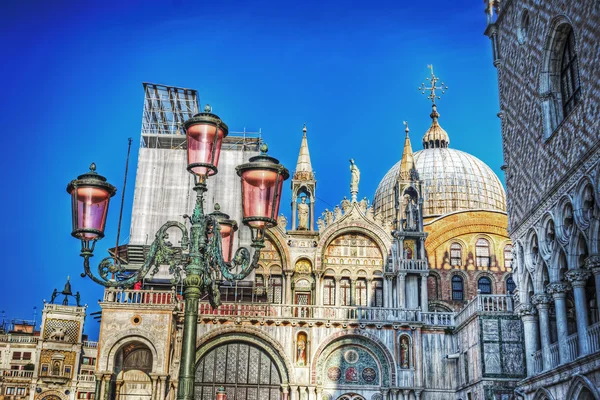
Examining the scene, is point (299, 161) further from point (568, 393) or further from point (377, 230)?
point (568, 393)

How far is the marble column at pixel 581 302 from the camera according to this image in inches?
637

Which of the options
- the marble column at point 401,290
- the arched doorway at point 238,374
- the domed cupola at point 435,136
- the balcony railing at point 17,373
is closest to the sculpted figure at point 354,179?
the marble column at point 401,290

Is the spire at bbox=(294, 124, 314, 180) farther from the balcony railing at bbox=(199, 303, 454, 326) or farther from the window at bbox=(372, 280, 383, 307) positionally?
the balcony railing at bbox=(199, 303, 454, 326)

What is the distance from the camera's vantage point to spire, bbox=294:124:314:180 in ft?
104

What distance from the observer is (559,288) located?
17.9 meters

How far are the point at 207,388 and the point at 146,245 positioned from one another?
23.5 feet

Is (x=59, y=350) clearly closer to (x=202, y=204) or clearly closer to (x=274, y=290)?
(x=274, y=290)

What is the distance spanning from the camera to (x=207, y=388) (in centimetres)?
2612

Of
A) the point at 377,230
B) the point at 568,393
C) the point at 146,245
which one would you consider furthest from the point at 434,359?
the point at 146,245

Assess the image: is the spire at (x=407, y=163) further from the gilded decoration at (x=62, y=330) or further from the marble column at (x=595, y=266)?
the gilded decoration at (x=62, y=330)

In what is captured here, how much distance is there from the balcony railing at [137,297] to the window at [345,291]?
769 cm

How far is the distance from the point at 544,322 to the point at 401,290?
401 inches

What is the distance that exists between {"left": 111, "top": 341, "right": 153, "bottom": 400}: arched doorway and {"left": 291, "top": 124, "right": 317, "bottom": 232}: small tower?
27.0 ft

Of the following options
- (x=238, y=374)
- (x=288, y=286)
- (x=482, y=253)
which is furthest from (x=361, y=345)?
(x=482, y=253)
